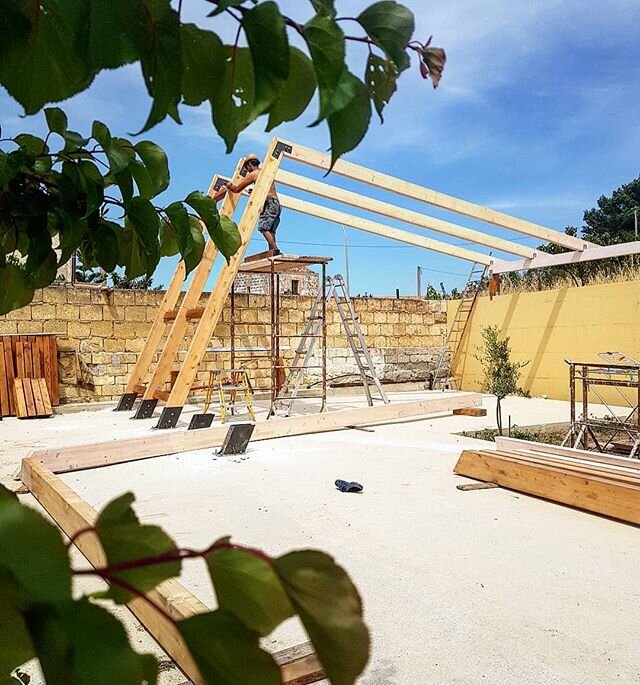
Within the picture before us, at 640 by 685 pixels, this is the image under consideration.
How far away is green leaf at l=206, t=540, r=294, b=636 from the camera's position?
29 centimetres

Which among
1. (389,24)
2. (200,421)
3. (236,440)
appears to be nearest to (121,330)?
(200,421)

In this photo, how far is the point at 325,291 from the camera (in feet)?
26.3

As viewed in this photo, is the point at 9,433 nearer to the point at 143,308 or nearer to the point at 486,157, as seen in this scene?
the point at 143,308

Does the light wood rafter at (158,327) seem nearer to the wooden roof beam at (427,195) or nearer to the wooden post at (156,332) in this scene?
the wooden post at (156,332)

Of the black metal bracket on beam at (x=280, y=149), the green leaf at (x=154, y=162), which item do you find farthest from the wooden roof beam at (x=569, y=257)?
the green leaf at (x=154, y=162)

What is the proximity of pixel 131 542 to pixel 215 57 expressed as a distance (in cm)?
32

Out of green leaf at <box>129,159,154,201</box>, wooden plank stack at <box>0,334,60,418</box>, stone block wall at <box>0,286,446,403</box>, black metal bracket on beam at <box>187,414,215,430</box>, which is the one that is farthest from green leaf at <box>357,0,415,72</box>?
wooden plank stack at <box>0,334,60,418</box>

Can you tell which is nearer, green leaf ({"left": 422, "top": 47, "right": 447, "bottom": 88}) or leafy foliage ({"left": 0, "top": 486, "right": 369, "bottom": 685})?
leafy foliage ({"left": 0, "top": 486, "right": 369, "bottom": 685})

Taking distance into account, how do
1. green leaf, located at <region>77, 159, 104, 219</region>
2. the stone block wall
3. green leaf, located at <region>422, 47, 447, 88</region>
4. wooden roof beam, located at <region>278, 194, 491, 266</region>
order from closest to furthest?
green leaf, located at <region>422, 47, 447, 88</region>
green leaf, located at <region>77, 159, 104, 219</region>
wooden roof beam, located at <region>278, 194, 491, 266</region>
the stone block wall

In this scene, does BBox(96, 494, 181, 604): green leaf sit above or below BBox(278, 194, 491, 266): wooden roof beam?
below

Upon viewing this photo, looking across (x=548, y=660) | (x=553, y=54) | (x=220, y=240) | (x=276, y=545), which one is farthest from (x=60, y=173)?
(x=553, y=54)

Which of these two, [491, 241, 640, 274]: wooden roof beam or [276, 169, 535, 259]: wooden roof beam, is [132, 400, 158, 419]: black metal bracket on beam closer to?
[276, 169, 535, 259]: wooden roof beam

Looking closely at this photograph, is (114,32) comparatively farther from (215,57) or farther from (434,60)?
(434,60)

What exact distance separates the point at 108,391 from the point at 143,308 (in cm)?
138
